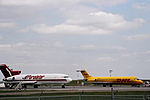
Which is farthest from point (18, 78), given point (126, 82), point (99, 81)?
point (126, 82)

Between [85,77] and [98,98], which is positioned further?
[85,77]

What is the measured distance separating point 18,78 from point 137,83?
36.3 m

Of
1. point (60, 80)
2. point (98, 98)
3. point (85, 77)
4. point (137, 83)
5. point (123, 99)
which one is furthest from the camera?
point (85, 77)

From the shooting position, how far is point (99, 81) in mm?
89125

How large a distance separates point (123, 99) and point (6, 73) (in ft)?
223

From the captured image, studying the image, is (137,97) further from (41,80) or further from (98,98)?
(41,80)

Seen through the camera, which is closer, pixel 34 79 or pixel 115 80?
pixel 34 79

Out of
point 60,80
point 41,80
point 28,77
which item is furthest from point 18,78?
point 60,80

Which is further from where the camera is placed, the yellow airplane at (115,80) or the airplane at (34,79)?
the yellow airplane at (115,80)

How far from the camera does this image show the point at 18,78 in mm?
79688

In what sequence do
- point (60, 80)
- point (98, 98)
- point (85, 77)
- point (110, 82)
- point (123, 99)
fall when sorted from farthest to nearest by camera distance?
point (85, 77) < point (110, 82) < point (60, 80) < point (98, 98) < point (123, 99)

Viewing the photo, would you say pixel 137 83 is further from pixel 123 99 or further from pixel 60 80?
pixel 123 99

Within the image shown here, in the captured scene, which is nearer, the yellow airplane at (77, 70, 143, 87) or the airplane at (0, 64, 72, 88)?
the airplane at (0, 64, 72, 88)

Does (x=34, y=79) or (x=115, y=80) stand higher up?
(x=34, y=79)
